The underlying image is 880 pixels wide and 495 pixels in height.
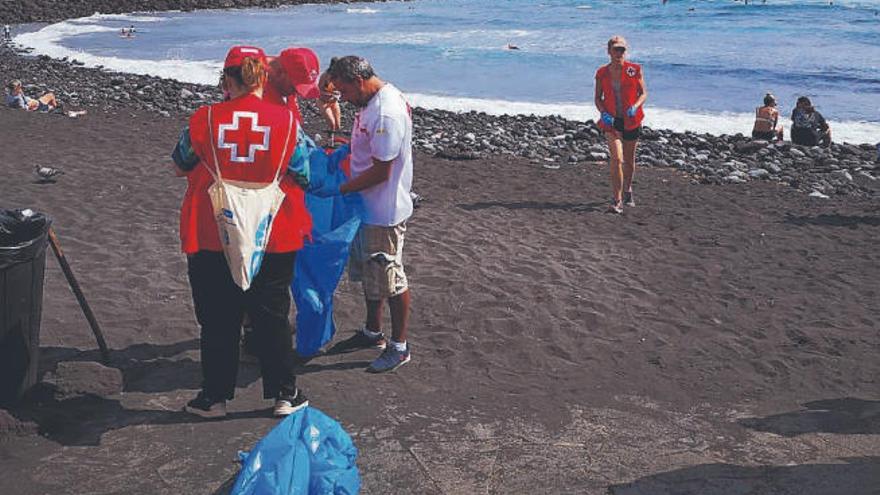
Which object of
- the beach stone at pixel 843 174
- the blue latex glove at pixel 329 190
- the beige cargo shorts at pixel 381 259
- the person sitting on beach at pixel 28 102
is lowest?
the beach stone at pixel 843 174

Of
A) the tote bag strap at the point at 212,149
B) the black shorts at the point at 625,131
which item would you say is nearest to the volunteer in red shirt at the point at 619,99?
the black shorts at the point at 625,131

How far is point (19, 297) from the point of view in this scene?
4473 mm

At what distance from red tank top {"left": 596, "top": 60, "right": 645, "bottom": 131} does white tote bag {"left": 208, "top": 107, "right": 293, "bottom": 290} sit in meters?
5.26

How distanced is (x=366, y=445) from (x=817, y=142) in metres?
12.5

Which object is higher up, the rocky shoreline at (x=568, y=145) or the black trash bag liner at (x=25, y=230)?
the black trash bag liner at (x=25, y=230)

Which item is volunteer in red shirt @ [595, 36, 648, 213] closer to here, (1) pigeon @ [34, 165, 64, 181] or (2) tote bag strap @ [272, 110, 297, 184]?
(2) tote bag strap @ [272, 110, 297, 184]

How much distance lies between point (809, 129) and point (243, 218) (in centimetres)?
1281

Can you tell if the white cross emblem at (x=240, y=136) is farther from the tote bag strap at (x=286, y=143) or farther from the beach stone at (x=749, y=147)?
the beach stone at (x=749, y=147)

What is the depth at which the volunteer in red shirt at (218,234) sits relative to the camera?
4.18m

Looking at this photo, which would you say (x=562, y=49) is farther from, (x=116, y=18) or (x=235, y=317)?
(x=235, y=317)

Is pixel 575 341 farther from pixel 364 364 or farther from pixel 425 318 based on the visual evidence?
pixel 364 364

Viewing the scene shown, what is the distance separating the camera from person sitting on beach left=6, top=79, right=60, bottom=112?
1397cm

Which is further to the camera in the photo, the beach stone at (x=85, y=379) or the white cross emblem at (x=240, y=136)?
the beach stone at (x=85, y=379)

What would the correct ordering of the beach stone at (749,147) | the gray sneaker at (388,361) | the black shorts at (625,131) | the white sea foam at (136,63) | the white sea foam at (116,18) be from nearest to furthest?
the gray sneaker at (388,361)
the black shorts at (625,131)
the beach stone at (749,147)
the white sea foam at (136,63)
the white sea foam at (116,18)
